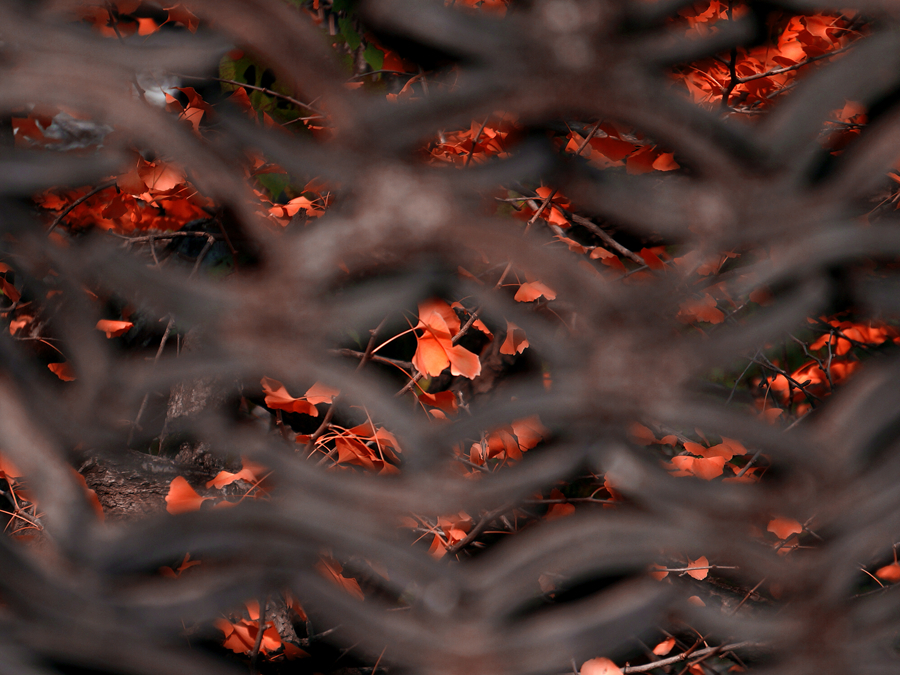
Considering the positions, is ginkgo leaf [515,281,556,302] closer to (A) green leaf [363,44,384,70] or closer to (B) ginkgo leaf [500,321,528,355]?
A: (B) ginkgo leaf [500,321,528,355]

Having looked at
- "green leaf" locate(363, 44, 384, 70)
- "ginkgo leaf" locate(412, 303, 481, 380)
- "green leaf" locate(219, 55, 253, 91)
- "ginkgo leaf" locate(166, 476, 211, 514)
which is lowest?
"ginkgo leaf" locate(166, 476, 211, 514)

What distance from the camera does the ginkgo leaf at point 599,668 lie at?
20.7 inches

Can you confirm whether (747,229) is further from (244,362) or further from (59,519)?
(59,519)

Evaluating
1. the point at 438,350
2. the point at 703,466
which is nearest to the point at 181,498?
the point at 438,350

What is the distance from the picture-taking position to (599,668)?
530 millimetres

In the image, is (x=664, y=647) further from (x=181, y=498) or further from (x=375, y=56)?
(x=375, y=56)

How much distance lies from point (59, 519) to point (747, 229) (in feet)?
1.36

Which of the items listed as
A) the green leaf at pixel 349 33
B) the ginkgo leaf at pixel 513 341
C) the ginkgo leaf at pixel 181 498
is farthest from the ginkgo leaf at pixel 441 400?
the green leaf at pixel 349 33

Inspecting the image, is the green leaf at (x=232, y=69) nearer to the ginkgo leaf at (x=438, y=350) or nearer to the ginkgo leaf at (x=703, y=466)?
the ginkgo leaf at (x=438, y=350)

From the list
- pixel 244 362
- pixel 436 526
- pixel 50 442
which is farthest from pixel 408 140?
pixel 436 526

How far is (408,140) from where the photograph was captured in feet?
0.98

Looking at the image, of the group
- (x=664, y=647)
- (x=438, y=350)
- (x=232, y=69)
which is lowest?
(x=664, y=647)

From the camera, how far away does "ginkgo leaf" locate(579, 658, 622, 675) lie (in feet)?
1.73

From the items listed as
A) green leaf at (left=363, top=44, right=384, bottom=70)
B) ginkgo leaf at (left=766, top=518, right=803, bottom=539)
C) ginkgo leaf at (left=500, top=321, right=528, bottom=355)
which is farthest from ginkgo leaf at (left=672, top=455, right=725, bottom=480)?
green leaf at (left=363, top=44, right=384, bottom=70)
